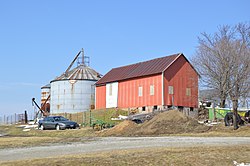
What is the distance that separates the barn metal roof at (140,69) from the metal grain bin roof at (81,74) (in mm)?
4180

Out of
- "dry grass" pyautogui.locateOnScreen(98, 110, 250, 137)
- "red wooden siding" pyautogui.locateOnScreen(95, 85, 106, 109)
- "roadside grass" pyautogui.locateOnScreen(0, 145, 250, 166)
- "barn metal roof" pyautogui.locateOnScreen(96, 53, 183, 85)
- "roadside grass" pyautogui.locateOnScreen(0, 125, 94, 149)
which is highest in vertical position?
"barn metal roof" pyautogui.locateOnScreen(96, 53, 183, 85)

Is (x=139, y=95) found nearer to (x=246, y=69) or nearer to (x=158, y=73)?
(x=158, y=73)

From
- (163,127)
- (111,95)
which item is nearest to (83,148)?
(163,127)

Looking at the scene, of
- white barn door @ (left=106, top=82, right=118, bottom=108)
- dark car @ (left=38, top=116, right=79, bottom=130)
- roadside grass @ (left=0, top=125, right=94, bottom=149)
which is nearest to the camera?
roadside grass @ (left=0, top=125, right=94, bottom=149)

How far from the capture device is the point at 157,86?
163ft

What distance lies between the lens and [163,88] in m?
48.8

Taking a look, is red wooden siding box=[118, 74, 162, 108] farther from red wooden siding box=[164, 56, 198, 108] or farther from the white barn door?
red wooden siding box=[164, 56, 198, 108]

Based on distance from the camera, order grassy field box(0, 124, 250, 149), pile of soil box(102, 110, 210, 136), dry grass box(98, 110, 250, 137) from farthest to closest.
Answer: pile of soil box(102, 110, 210, 136)
dry grass box(98, 110, 250, 137)
grassy field box(0, 124, 250, 149)

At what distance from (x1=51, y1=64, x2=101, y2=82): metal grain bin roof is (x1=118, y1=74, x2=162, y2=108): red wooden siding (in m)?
10.8

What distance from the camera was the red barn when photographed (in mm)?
49375

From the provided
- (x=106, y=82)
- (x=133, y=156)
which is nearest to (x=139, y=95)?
(x=106, y=82)

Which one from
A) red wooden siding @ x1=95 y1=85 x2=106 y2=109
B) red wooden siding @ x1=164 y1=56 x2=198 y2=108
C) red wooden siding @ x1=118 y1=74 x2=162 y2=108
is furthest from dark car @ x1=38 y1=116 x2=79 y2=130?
red wooden siding @ x1=95 y1=85 x2=106 y2=109

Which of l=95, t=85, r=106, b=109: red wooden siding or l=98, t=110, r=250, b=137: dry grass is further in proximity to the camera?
l=95, t=85, r=106, b=109: red wooden siding

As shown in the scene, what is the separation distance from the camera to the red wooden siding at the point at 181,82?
49622 millimetres
